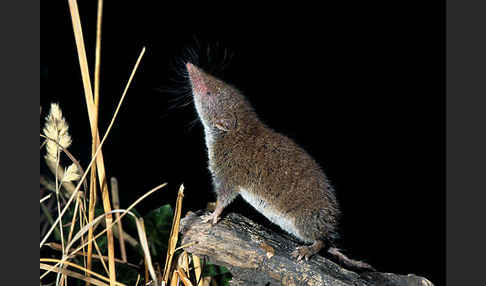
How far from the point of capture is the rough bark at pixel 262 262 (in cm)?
270

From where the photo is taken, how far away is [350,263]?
2.90 metres

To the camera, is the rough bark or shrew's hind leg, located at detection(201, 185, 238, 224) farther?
shrew's hind leg, located at detection(201, 185, 238, 224)

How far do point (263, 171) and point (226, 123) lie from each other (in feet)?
1.18

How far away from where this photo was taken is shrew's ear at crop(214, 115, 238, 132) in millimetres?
3004

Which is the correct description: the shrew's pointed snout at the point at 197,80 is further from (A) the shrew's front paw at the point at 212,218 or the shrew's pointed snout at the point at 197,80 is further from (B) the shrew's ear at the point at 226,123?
(A) the shrew's front paw at the point at 212,218

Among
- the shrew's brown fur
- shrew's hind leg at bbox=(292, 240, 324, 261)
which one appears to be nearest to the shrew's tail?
the shrew's brown fur

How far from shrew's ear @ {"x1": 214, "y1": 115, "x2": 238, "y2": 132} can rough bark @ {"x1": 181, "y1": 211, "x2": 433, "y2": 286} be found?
1.86 feet

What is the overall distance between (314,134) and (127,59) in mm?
1468

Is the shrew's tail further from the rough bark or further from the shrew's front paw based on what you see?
the shrew's front paw

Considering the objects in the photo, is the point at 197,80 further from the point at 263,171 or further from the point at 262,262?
the point at 262,262

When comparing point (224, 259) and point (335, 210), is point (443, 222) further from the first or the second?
point (224, 259)

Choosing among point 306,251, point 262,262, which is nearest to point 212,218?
point 262,262

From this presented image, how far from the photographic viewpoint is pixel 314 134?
385 centimetres

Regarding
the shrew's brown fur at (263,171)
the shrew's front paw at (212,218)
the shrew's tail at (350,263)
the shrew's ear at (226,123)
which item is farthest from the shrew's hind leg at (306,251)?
the shrew's ear at (226,123)
